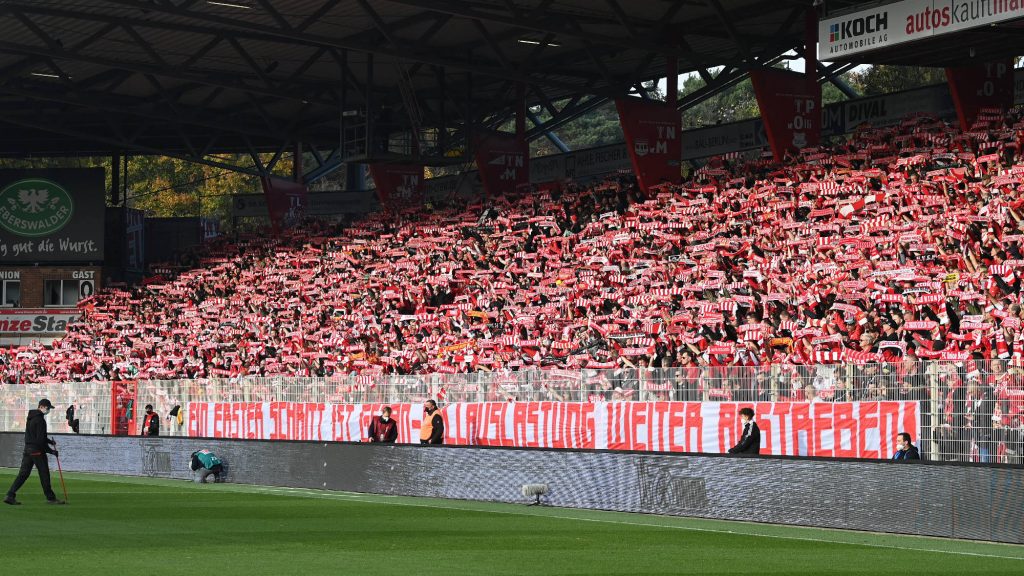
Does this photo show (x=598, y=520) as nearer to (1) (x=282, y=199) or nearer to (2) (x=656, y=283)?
(2) (x=656, y=283)

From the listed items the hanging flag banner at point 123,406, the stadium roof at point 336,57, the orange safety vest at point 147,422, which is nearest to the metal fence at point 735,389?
the hanging flag banner at point 123,406

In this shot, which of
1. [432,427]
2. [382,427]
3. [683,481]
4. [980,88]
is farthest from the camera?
[980,88]

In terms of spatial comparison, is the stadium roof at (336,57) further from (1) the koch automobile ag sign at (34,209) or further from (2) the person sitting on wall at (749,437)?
(2) the person sitting on wall at (749,437)

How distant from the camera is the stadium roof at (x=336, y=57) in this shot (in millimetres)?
35562

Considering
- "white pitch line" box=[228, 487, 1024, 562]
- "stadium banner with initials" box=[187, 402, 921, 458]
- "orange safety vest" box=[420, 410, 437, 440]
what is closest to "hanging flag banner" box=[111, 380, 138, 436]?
"stadium banner with initials" box=[187, 402, 921, 458]

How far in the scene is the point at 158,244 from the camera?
60219 mm

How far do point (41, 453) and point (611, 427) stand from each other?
8.44 m

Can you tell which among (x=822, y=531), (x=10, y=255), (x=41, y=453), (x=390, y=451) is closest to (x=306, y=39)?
(x=390, y=451)

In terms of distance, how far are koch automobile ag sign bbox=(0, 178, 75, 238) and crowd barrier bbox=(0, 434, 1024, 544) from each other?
29693 mm

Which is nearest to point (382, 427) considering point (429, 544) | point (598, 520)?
point (598, 520)

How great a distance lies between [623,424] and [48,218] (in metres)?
37.7

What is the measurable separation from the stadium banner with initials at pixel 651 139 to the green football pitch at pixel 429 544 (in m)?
18.3

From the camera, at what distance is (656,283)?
30.0 meters

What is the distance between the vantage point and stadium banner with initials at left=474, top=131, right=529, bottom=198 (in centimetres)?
4591
